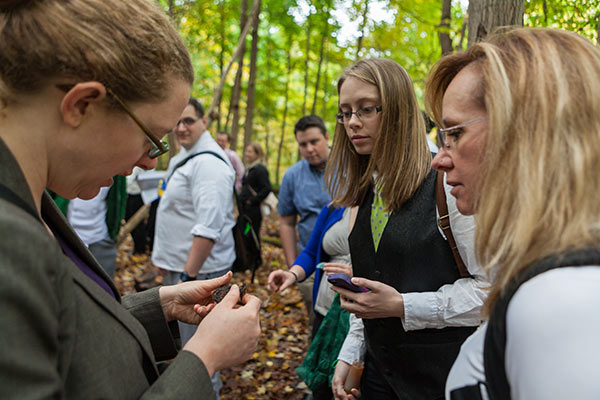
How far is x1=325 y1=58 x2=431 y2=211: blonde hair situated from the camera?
6.79 ft

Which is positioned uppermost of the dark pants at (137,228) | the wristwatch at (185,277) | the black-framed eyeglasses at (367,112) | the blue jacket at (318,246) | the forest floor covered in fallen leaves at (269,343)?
the black-framed eyeglasses at (367,112)

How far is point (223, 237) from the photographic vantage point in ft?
12.4

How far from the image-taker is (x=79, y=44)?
0.95 m

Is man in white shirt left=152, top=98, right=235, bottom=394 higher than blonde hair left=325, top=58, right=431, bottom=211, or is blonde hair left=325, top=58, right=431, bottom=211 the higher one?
blonde hair left=325, top=58, right=431, bottom=211

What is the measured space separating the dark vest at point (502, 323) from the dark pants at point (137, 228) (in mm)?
7572

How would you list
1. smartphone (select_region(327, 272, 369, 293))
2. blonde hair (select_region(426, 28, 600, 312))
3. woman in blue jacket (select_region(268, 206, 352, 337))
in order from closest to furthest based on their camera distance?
blonde hair (select_region(426, 28, 600, 312)) < smartphone (select_region(327, 272, 369, 293)) < woman in blue jacket (select_region(268, 206, 352, 337))

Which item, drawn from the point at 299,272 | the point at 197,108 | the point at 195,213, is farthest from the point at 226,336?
the point at 197,108

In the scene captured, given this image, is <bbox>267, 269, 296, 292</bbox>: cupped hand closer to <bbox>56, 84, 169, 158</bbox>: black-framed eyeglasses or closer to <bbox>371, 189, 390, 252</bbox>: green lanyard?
<bbox>371, 189, 390, 252</bbox>: green lanyard

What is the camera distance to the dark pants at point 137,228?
7.64m

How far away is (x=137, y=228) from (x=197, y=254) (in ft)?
17.2

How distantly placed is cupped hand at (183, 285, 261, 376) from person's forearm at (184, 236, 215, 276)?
2.09m

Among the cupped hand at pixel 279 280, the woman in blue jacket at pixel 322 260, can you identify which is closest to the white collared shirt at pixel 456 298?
the woman in blue jacket at pixel 322 260

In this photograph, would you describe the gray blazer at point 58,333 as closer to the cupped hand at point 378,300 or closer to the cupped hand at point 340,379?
the cupped hand at point 378,300

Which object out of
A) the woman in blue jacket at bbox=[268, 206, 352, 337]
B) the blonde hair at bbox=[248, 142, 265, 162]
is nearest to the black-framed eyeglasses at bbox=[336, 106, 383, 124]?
the woman in blue jacket at bbox=[268, 206, 352, 337]
